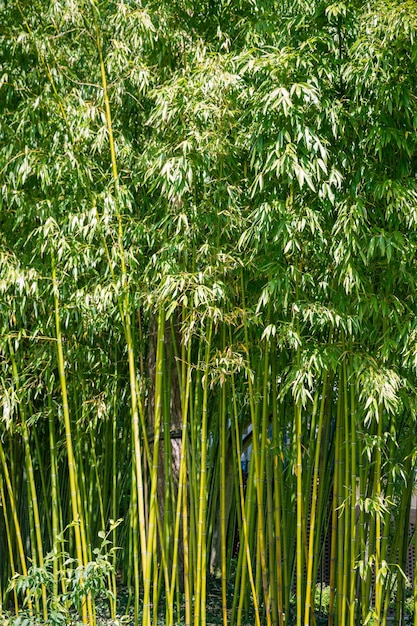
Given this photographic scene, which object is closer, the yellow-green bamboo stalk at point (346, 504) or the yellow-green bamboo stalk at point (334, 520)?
the yellow-green bamboo stalk at point (346, 504)

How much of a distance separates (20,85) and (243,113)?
1251mm

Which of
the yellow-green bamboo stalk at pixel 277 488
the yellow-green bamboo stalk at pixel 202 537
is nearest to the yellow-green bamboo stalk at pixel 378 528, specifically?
the yellow-green bamboo stalk at pixel 277 488

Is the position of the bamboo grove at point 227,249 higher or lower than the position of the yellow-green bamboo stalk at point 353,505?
higher

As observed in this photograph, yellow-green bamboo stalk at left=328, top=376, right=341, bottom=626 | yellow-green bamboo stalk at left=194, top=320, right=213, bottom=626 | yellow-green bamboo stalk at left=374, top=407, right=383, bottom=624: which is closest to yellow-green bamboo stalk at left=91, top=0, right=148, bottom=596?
yellow-green bamboo stalk at left=194, top=320, right=213, bottom=626

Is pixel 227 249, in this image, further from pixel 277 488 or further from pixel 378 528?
pixel 378 528

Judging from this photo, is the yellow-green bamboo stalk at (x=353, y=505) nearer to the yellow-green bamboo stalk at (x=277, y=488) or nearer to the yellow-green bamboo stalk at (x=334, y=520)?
the yellow-green bamboo stalk at (x=334, y=520)

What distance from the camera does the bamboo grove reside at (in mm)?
3039

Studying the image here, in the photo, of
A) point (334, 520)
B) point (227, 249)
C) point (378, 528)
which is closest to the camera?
point (378, 528)

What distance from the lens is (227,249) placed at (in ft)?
11.5

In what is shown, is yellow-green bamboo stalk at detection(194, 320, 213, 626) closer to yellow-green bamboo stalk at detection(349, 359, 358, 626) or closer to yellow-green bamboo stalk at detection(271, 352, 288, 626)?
yellow-green bamboo stalk at detection(271, 352, 288, 626)

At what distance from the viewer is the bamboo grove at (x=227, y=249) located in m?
3.04

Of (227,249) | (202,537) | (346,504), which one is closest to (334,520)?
(346,504)

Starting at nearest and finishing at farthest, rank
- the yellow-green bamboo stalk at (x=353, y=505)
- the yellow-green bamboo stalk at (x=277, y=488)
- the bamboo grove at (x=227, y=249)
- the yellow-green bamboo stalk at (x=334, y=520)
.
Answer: the bamboo grove at (x=227, y=249) → the yellow-green bamboo stalk at (x=353, y=505) → the yellow-green bamboo stalk at (x=334, y=520) → the yellow-green bamboo stalk at (x=277, y=488)

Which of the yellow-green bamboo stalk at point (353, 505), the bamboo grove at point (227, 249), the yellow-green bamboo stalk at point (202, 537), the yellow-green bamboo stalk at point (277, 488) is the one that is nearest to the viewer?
the bamboo grove at point (227, 249)
